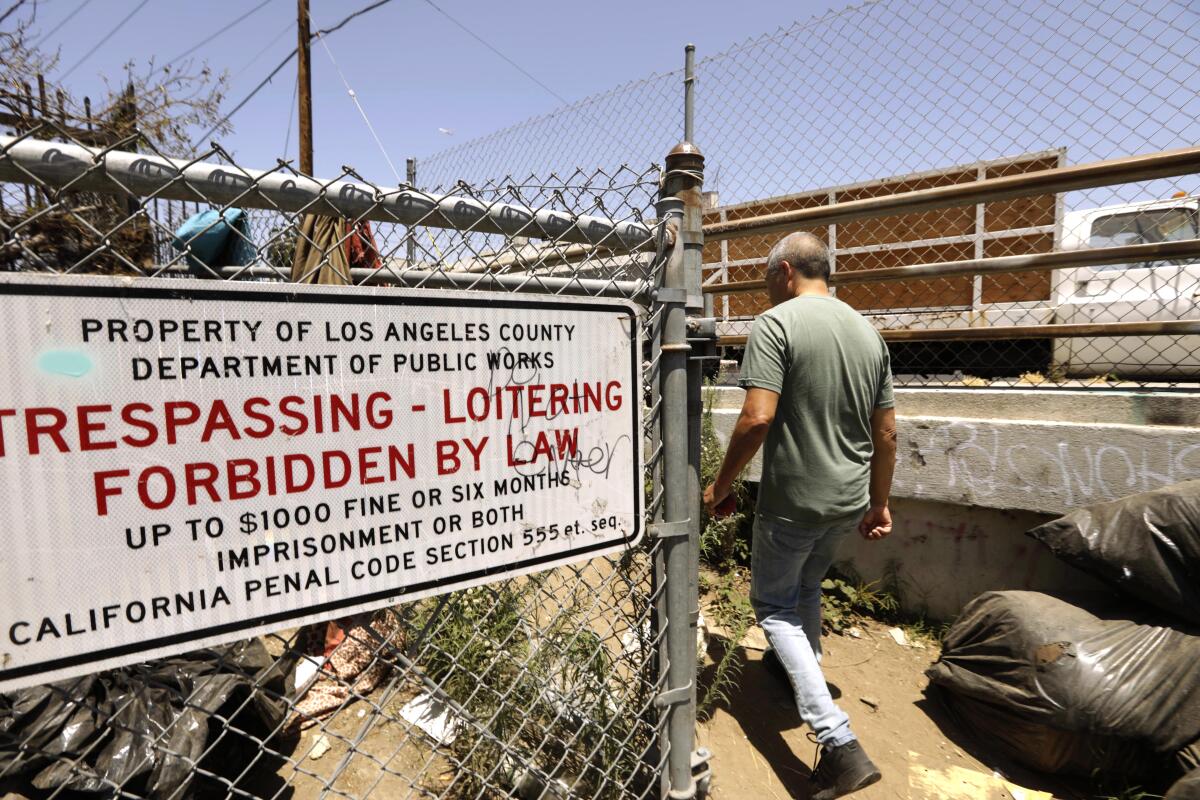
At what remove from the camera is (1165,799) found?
1.88 metres

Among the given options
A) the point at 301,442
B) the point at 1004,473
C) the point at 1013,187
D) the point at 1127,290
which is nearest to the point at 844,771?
the point at 1004,473

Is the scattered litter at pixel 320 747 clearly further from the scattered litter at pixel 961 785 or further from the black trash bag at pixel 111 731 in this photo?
the scattered litter at pixel 961 785

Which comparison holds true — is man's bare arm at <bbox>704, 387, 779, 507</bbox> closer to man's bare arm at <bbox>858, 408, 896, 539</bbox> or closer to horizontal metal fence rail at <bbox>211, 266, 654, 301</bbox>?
man's bare arm at <bbox>858, 408, 896, 539</bbox>

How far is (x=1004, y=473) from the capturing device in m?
2.99

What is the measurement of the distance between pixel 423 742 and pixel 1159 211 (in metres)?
6.59

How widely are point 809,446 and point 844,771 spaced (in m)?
1.11

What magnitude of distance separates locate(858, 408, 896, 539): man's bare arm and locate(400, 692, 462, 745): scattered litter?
1.84 m

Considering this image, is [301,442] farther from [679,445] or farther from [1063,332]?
[1063,332]

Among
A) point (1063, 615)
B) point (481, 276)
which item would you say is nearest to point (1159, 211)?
point (1063, 615)

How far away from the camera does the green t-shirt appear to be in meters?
2.29

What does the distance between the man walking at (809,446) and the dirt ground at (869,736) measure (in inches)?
9.9

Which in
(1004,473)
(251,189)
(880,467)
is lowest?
(1004,473)

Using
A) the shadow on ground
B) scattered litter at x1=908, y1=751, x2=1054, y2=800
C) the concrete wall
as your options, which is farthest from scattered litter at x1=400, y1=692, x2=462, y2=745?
the concrete wall

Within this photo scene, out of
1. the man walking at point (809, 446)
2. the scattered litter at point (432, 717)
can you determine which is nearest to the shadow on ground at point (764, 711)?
the man walking at point (809, 446)
